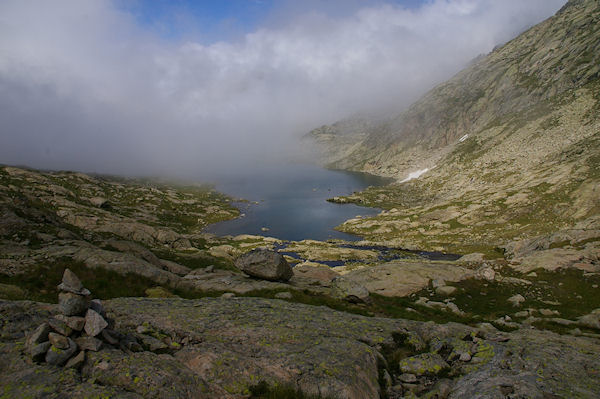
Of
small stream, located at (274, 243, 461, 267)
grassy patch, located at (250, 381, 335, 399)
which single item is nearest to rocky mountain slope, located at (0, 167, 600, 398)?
grassy patch, located at (250, 381, 335, 399)

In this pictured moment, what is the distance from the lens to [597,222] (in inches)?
2773

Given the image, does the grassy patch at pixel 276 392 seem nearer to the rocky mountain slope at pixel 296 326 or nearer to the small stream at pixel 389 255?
the rocky mountain slope at pixel 296 326

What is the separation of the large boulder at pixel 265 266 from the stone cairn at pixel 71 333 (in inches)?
1071

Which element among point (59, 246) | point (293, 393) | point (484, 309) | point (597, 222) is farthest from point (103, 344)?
point (597, 222)

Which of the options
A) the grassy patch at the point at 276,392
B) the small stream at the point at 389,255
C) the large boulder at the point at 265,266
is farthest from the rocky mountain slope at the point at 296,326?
the small stream at the point at 389,255

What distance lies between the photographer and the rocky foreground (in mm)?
9508

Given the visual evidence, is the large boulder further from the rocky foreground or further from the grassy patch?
the grassy patch

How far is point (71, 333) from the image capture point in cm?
1025

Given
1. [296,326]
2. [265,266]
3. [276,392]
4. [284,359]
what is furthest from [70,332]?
[265,266]

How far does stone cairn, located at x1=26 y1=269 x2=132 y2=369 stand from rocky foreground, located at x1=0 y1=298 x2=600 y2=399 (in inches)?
12.4

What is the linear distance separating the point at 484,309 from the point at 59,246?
5044 cm

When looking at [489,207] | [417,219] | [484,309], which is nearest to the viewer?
[484,309]

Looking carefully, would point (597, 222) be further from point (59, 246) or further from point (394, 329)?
point (59, 246)

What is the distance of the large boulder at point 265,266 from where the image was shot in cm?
3862
